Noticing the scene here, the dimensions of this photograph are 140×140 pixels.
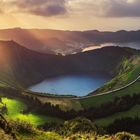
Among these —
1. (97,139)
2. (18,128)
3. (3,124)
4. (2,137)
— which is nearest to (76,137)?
(97,139)

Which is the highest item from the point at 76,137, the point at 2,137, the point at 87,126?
the point at 87,126

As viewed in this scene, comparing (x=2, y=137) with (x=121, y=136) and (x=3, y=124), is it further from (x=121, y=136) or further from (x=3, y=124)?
(x=121, y=136)

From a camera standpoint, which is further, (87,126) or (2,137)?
(87,126)

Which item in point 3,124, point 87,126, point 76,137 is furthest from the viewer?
point 87,126

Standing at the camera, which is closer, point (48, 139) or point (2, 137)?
point (2, 137)

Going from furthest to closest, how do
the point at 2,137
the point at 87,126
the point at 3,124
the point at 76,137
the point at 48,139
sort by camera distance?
1. the point at 87,126
2. the point at 76,137
3. the point at 48,139
4. the point at 3,124
5. the point at 2,137

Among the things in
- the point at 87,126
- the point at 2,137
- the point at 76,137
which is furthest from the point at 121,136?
the point at 87,126

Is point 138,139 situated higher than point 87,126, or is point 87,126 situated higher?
point 87,126

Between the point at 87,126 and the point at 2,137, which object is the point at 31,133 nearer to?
the point at 2,137

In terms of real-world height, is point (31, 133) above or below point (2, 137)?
above

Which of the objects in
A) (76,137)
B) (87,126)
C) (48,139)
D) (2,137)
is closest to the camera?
(2,137)
